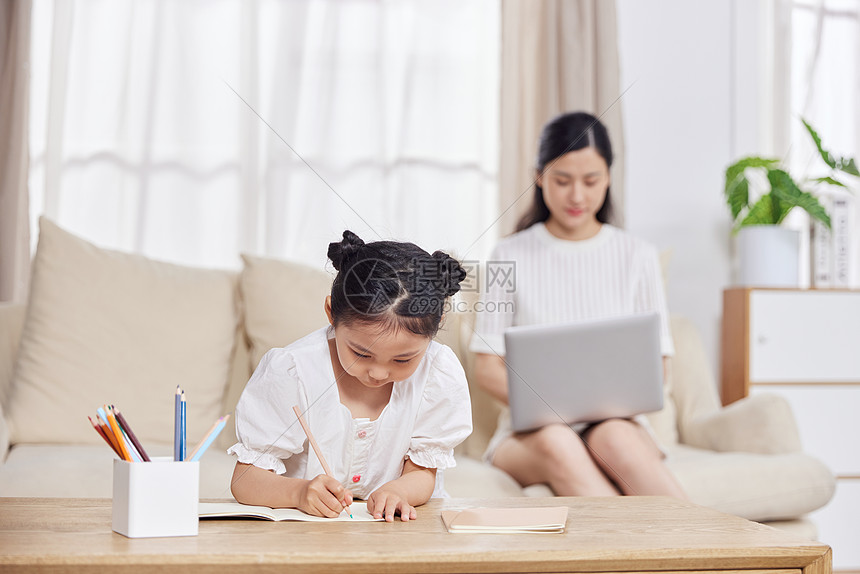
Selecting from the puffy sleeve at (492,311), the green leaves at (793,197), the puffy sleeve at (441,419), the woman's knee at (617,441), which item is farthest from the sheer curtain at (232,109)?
the puffy sleeve at (441,419)

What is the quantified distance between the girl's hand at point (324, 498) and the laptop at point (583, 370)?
16.7 inches

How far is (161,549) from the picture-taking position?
0.63 metres

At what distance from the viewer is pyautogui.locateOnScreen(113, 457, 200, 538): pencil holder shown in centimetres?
68

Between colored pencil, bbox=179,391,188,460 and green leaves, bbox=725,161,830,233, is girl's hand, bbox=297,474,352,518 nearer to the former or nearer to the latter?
colored pencil, bbox=179,391,188,460

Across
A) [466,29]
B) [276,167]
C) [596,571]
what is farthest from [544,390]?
[466,29]

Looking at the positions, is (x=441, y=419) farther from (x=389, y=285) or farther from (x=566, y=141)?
(x=566, y=141)

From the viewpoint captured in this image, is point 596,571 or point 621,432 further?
point 621,432

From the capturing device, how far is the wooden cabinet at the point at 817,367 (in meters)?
2.08

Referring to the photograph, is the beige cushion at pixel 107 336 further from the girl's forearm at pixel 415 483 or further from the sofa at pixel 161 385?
the girl's forearm at pixel 415 483

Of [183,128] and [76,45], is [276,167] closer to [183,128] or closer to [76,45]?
[183,128]

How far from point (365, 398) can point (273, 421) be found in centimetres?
9

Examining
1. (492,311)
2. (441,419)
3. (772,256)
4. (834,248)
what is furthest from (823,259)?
(441,419)

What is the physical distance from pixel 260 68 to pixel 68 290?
3.16 feet

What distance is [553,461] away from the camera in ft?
4.44
